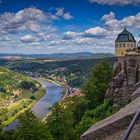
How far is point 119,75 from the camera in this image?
57.3 m

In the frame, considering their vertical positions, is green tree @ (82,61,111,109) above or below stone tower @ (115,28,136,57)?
below

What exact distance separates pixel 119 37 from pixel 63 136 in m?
20.8

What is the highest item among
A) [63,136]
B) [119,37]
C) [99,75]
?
[119,37]

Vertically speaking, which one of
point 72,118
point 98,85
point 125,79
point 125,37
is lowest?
point 72,118

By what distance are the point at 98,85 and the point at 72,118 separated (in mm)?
8662

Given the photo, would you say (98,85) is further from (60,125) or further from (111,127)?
(111,127)

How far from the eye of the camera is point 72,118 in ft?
223

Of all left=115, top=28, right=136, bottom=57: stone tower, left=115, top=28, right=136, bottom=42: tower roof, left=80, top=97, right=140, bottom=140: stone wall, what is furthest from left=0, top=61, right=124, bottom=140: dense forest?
left=80, top=97, right=140, bottom=140: stone wall

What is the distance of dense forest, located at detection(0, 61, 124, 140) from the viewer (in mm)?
55531

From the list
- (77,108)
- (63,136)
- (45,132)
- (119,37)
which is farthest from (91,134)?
(77,108)

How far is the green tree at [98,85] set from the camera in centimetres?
7088

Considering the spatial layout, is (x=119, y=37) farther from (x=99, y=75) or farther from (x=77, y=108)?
(x=77, y=108)

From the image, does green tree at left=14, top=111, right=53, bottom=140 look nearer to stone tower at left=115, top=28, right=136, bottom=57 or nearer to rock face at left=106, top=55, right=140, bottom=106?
rock face at left=106, top=55, right=140, bottom=106

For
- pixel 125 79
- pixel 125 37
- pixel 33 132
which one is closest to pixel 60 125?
pixel 33 132
